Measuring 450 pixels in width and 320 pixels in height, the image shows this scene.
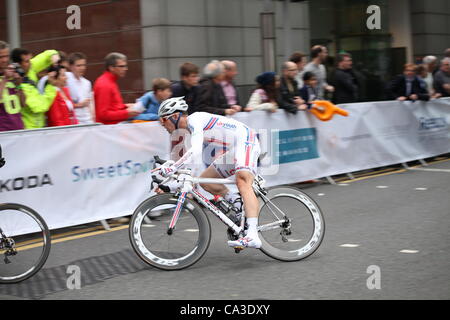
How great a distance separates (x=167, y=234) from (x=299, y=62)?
6543mm

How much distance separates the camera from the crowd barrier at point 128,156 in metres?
8.20

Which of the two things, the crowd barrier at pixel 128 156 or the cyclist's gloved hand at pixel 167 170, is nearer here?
the cyclist's gloved hand at pixel 167 170

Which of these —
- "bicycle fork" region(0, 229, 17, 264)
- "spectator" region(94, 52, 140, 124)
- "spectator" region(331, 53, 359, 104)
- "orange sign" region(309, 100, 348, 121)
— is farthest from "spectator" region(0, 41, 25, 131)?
"spectator" region(331, 53, 359, 104)

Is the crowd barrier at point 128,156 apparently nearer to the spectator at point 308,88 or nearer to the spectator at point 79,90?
the spectator at point 308,88

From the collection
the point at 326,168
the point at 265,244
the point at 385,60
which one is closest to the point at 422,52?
the point at 385,60

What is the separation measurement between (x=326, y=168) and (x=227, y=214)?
5.54 m

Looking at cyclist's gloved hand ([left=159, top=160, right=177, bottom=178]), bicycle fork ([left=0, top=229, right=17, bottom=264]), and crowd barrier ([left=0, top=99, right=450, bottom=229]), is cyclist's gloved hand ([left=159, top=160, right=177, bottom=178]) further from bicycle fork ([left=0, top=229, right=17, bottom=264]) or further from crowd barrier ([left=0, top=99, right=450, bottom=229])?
crowd barrier ([left=0, top=99, right=450, bottom=229])

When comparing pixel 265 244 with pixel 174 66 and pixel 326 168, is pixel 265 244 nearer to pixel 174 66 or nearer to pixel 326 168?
pixel 326 168

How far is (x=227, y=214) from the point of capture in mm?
6758

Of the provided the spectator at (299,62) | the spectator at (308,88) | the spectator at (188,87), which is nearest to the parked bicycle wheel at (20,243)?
the spectator at (188,87)

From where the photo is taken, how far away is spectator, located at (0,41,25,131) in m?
8.40

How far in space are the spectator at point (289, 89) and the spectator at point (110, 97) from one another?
2.78 meters

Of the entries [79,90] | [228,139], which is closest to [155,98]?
[79,90]

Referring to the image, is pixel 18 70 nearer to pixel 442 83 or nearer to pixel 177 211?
pixel 177 211
